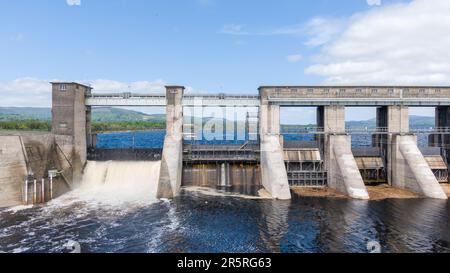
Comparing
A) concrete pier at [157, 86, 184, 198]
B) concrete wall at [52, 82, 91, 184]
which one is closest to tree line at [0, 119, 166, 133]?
concrete wall at [52, 82, 91, 184]

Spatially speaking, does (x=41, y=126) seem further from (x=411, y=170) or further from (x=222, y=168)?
(x=411, y=170)

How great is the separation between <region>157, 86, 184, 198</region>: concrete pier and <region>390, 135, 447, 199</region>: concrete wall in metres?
26.9

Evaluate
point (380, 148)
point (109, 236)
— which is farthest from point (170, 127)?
point (380, 148)

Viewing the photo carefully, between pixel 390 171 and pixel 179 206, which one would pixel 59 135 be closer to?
pixel 179 206

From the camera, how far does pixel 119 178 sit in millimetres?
40344

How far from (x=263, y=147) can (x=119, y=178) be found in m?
18.4

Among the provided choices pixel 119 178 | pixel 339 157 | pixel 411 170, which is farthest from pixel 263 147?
pixel 119 178

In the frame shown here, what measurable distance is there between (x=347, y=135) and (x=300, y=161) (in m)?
6.63

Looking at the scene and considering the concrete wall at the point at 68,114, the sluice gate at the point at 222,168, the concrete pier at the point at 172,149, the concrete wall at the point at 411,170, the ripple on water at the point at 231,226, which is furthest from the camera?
the sluice gate at the point at 222,168

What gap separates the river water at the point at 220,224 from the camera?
2152 centimetres

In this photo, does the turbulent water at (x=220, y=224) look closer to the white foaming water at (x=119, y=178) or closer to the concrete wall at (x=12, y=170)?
the white foaming water at (x=119, y=178)

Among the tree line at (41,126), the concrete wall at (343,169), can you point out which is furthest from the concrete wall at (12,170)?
the tree line at (41,126)

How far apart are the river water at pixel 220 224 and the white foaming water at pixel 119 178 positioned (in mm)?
879

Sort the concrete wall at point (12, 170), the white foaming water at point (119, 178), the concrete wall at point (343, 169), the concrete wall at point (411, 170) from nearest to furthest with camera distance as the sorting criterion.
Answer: the concrete wall at point (12, 170) → the concrete wall at point (343, 169) → the concrete wall at point (411, 170) → the white foaming water at point (119, 178)
